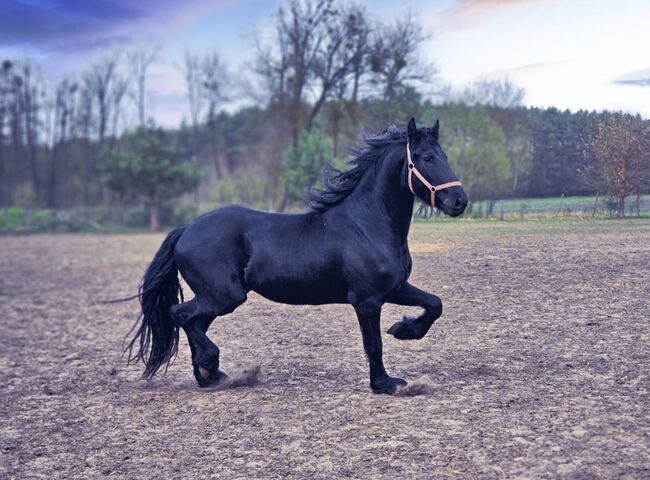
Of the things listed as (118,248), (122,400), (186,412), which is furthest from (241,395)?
(118,248)

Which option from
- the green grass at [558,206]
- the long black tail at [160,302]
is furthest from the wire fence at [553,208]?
the long black tail at [160,302]

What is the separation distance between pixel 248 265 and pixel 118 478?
189cm

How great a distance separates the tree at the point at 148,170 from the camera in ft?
77.7

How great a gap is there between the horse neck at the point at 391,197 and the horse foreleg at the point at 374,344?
2.09 ft

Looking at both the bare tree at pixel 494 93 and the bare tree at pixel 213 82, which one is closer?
the bare tree at pixel 494 93

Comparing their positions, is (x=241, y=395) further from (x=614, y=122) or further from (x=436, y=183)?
(x=614, y=122)

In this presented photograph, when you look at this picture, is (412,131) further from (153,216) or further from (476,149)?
(153,216)

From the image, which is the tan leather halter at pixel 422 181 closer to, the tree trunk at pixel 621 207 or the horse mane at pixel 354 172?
the horse mane at pixel 354 172

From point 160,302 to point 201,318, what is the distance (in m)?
0.53

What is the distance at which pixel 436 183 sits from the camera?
4430 mm

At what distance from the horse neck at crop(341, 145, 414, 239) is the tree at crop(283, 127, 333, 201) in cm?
468

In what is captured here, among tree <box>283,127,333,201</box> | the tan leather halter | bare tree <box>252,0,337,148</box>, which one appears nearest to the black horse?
the tan leather halter

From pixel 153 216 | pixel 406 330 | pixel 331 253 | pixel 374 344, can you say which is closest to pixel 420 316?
pixel 406 330

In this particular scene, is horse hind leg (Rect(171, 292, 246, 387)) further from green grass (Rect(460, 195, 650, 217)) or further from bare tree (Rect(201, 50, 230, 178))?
bare tree (Rect(201, 50, 230, 178))
